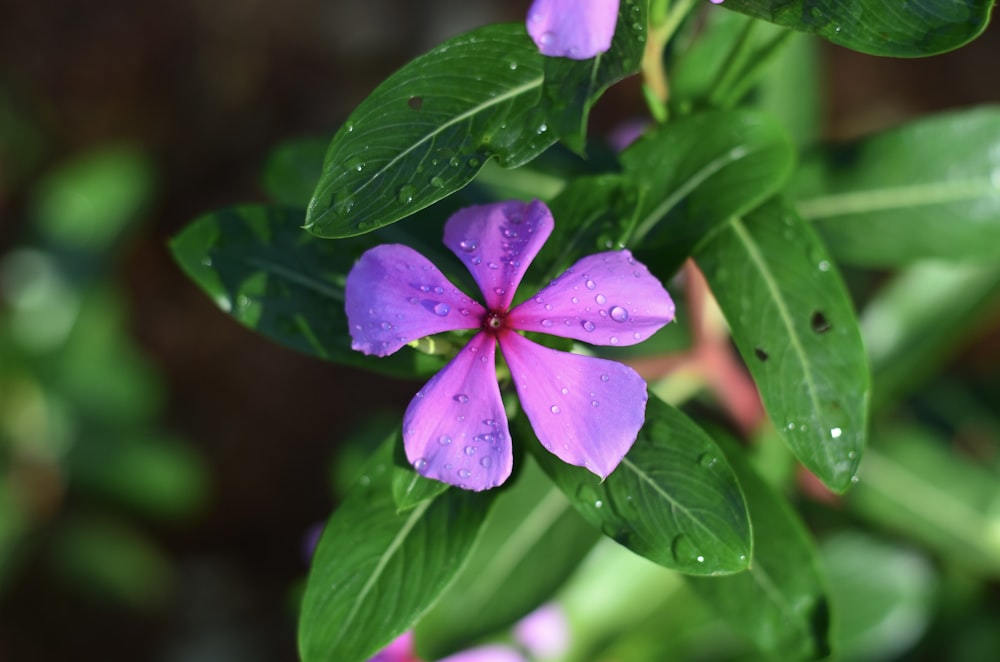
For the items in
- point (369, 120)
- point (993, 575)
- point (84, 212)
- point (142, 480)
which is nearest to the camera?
point (369, 120)

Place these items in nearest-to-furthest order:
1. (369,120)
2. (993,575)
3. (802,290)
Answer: (369,120) → (802,290) → (993,575)

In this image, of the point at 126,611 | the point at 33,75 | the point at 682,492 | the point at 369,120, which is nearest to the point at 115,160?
the point at 33,75

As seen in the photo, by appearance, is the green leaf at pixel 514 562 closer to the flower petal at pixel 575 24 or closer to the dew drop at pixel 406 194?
the dew drop at pixel 406 194

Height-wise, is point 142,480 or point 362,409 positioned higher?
point 142,480

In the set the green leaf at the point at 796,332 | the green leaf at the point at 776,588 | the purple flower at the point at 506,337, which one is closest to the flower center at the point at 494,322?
the purple flower at the point at 506,337

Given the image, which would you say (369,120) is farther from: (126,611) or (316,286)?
(126,611)

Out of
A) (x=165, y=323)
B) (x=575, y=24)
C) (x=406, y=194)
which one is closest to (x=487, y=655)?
(x=406, y=194)
